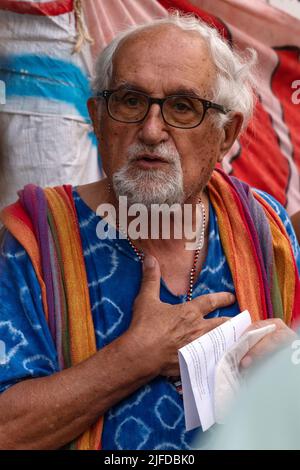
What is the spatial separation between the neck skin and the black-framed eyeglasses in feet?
0.80

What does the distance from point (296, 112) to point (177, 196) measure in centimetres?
155

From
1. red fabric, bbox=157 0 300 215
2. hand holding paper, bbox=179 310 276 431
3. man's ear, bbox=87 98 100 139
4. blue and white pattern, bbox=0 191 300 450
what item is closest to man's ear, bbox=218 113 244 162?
man's ear, bbox=87 98 100 139

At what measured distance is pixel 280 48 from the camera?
11.3 feet

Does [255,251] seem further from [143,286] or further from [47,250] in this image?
[47,250]

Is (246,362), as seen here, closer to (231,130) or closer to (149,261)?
(149,261)

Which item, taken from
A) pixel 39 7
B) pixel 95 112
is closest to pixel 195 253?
pixel 95 112

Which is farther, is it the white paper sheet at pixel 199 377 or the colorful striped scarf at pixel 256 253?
the colorful striped scarf at pixel 256 253

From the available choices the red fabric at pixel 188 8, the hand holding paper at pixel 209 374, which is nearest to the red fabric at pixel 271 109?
the red fabric at pixel 188 8

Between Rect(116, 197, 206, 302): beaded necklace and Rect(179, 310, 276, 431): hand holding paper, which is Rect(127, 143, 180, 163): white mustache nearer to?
Rect(116, 197, 206, 302): beaded necklace

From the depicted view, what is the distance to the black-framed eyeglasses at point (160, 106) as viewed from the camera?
2166 mm

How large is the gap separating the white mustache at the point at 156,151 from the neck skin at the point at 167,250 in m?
0.17

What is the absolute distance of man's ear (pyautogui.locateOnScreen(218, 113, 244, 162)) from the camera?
238 centimetres

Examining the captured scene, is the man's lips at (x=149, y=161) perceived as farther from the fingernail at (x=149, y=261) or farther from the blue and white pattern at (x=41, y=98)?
the blue and white pattern at (x=41, y=98)

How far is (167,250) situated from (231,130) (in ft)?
1.50
